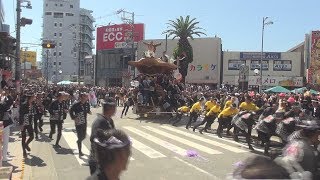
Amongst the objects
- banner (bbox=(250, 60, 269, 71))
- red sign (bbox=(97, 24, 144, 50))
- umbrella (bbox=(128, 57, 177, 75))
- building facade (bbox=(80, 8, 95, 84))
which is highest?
building facade (bbox=(80, 8, 95, 84))

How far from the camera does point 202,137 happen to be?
18562 millimetres

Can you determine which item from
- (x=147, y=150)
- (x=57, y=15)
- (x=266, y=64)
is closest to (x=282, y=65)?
(x=266, y=64)

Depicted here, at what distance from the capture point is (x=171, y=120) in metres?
25.4

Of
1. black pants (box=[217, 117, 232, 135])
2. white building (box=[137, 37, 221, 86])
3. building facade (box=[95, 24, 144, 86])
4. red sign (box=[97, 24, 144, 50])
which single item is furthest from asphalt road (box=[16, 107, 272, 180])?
red sign (box=[97, 24, 144, 50])

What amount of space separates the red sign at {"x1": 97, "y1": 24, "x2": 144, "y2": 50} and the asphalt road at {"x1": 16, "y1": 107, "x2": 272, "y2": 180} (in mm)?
61365

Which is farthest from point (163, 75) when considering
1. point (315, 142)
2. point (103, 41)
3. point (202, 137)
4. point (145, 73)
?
point (103, 41)

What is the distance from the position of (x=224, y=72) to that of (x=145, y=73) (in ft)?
141

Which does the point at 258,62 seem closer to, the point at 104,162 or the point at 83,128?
the point at 83,128

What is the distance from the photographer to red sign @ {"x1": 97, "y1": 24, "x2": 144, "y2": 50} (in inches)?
3182

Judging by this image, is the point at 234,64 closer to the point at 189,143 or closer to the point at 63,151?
the point at 189,143

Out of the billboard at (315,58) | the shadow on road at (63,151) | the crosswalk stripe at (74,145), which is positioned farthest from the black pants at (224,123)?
the billboard at (315,58)

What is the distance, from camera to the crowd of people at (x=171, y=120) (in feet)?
10.8

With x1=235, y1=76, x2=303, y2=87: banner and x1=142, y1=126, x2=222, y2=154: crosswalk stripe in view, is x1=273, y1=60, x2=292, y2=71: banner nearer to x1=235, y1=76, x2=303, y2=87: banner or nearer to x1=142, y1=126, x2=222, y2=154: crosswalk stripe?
x1=235, y1=76, x2=303, y2=87: banner

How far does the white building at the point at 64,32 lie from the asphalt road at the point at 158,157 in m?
119
